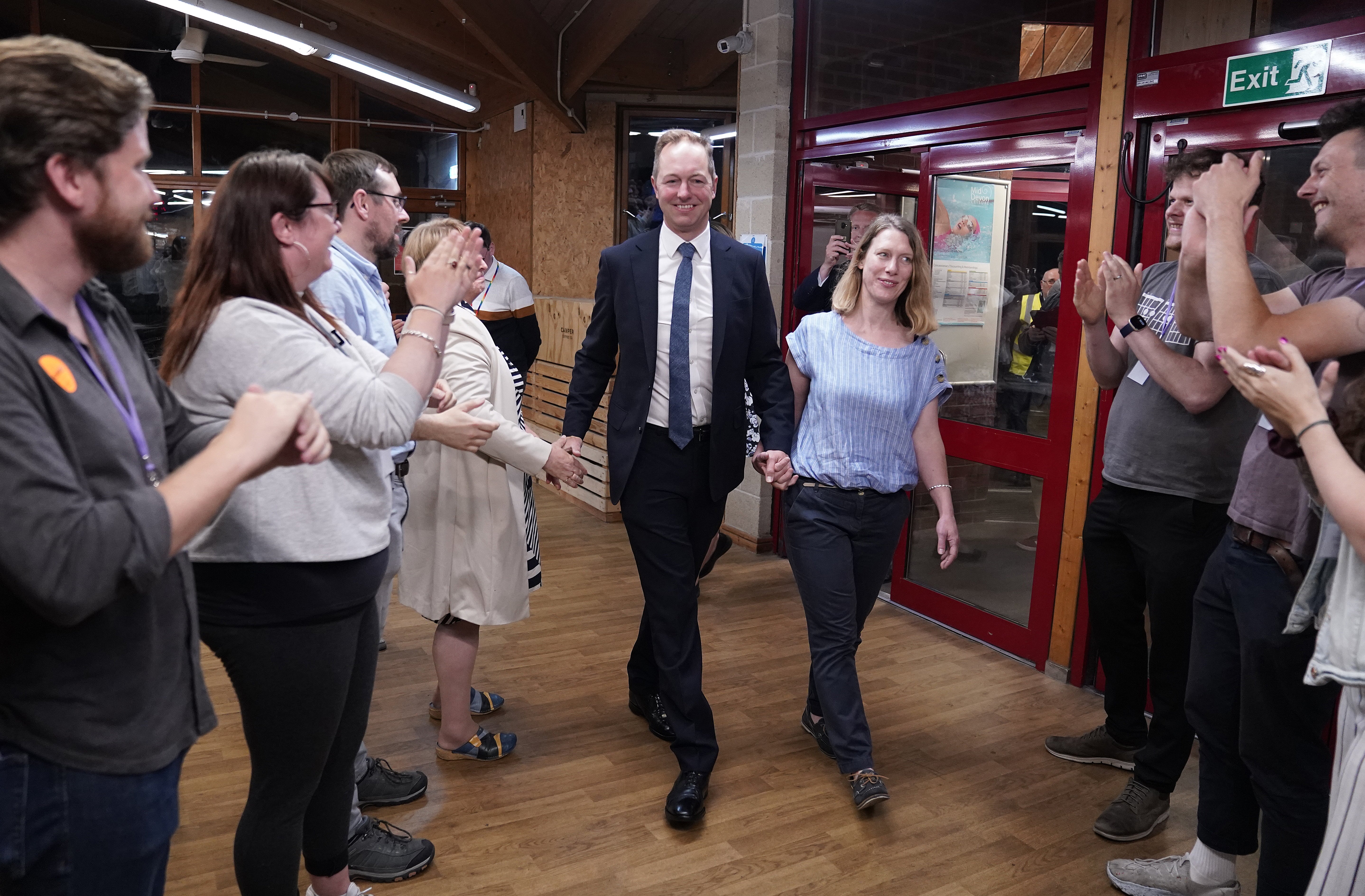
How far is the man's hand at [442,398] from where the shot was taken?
2229mm

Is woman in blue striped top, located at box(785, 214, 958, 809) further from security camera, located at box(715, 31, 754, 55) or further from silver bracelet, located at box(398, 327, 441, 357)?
security camera, located at box(715, 31, 754, 55)

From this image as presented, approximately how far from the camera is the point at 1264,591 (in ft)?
6.71

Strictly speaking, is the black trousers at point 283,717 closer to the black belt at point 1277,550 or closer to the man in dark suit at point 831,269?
the black belt at point 1277,550

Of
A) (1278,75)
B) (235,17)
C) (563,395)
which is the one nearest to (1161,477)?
(1278,75)

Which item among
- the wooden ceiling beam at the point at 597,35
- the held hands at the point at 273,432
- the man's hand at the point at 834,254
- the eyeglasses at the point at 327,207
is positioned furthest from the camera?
the wooden ceiling beam at the point at 597,35

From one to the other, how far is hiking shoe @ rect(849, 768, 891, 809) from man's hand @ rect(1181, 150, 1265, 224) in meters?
1.70

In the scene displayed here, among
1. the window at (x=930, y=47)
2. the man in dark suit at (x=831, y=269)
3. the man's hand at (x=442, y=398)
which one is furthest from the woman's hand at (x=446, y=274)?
the man in dark suit at (x=831, y=269)

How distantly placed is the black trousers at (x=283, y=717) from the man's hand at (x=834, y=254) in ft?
10.8

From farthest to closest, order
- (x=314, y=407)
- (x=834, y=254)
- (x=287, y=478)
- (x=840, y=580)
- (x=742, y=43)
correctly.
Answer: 1. (x=742, y=43)
2. (x=834, y=254)
3. (x=840, y=580)
4. (x=287, y=478)
5. (x=314, y=407)

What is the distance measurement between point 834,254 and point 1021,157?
0.97 m

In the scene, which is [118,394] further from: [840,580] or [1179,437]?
[1179,437]

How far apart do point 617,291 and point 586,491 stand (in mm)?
3865

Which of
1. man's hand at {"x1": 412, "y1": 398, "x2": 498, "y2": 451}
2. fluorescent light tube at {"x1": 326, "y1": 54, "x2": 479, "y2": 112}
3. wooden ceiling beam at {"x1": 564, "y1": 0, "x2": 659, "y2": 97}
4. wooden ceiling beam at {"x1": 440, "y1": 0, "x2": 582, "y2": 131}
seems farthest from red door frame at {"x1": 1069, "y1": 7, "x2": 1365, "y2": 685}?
fluorescent light tube at {"x1": 326, "y1": 54, "x2": 479, "y2": 112}

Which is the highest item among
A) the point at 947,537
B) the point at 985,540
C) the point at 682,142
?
the point at 682,142
